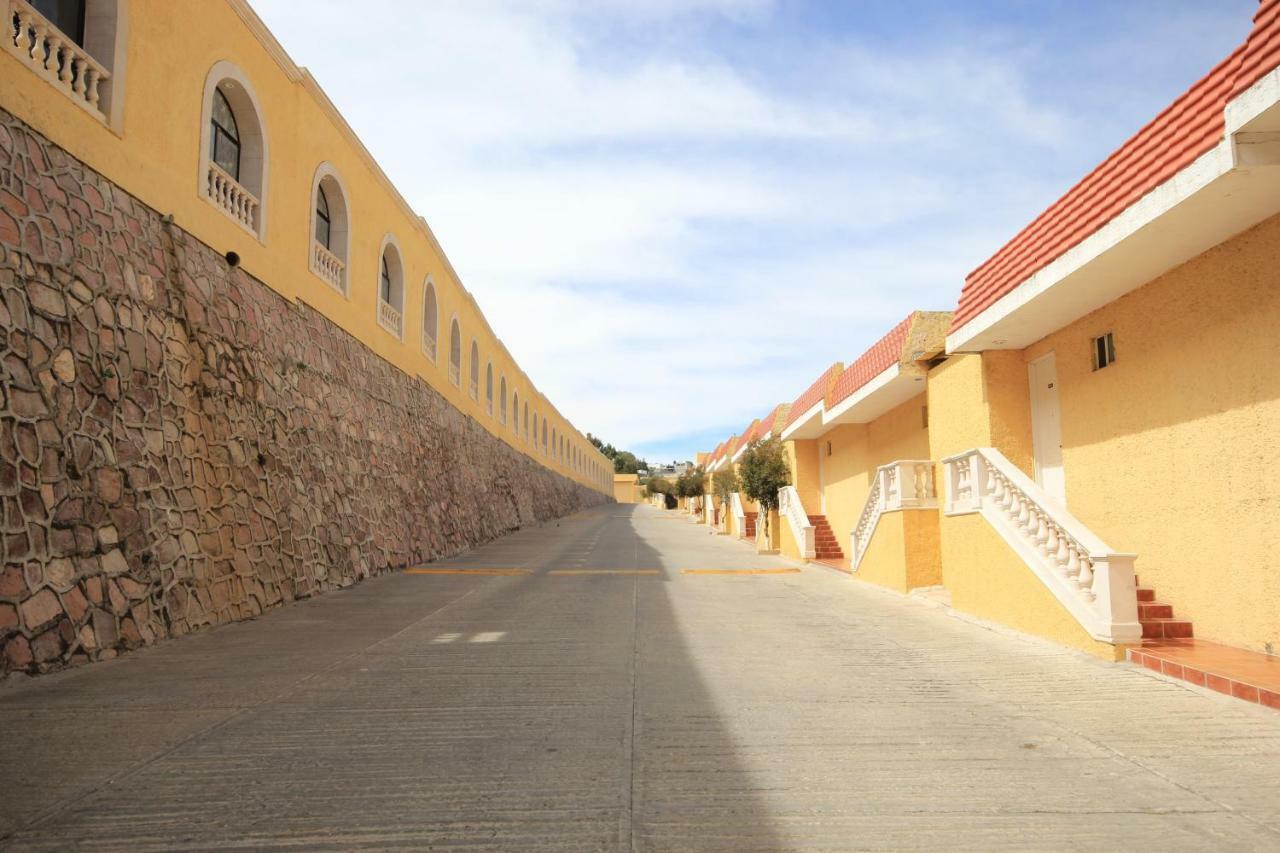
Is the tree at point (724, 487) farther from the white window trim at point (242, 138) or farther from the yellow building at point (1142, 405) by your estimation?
the white window trim at point (242, 138)

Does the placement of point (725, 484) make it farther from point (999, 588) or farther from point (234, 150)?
point (234, 150)

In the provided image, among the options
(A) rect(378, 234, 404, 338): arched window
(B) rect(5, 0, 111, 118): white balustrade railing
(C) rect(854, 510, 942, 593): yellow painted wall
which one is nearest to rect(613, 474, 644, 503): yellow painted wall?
(A) rect(378, 234, 404, 338): arched window

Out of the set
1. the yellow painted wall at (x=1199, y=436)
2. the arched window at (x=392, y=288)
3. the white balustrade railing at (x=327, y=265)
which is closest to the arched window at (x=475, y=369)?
the arched window at (x=392, y=288)

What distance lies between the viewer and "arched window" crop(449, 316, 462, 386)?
23234 millimetres

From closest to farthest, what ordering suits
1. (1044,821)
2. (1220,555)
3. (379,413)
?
(1044,821), (1220,555), (379,413)

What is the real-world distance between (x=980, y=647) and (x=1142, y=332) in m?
3.67

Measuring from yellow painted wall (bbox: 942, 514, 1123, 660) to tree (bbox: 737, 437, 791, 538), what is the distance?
11.2 m

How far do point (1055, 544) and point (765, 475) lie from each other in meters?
14.0

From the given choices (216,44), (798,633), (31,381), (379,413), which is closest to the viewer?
(31,381)

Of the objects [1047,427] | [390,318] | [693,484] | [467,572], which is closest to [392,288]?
[390,318]

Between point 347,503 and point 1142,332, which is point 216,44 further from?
point 1142,332

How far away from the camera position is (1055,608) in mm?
7695

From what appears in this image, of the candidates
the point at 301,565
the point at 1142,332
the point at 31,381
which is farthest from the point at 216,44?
the point at 1142,332

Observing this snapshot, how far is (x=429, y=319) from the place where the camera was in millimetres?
21422
